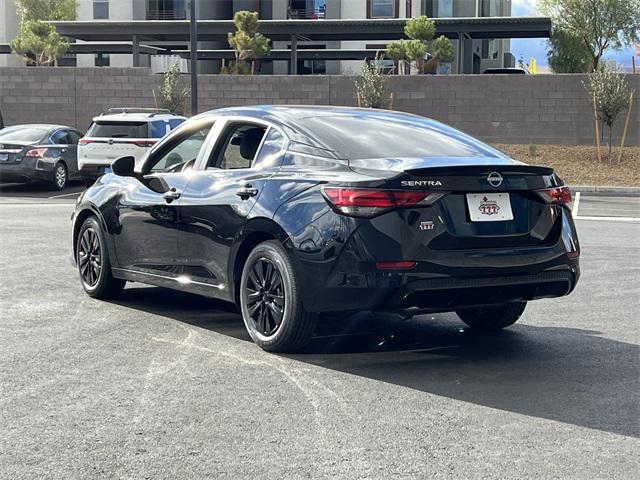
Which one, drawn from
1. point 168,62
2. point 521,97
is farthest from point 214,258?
point 168,62

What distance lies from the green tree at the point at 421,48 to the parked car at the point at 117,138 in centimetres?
2170

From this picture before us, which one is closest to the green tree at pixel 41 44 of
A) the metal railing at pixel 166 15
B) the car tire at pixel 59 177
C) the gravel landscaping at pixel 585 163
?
the metal railing at pixel 166 15

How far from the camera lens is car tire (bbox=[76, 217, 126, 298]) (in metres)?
8.32

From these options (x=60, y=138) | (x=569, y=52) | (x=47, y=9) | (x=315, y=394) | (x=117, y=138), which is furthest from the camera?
(x=47, y=9)

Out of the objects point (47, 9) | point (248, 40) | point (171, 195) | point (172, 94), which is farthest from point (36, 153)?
point (47, 9)

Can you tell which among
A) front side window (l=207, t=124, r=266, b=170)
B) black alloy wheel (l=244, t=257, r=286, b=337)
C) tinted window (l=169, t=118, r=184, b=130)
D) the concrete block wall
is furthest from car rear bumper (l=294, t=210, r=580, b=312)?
the concrete block wall

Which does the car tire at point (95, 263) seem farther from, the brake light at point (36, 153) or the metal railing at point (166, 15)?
the metal railing at point (166, 15)

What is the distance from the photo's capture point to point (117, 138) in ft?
66.4

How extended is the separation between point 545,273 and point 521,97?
2455cm

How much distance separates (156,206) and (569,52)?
52.9 m

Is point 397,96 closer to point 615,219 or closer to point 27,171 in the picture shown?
point 27,171

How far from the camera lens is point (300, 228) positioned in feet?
20.1

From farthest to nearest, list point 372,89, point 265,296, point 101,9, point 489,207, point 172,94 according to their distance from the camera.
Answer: point 101,9 → point 172,94 → point 372,89 → point 265,296 → point 489,207

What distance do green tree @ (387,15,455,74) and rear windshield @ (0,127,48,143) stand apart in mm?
20977
